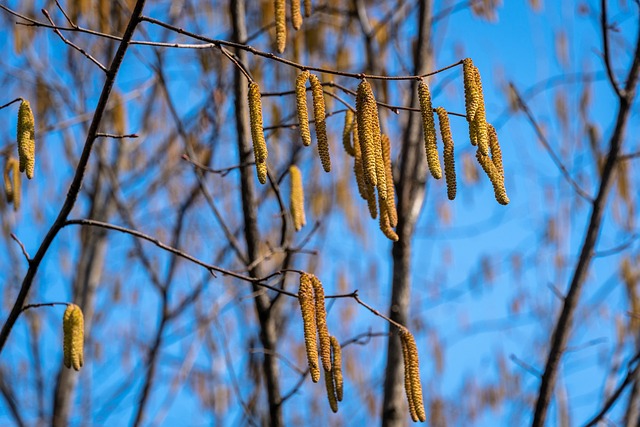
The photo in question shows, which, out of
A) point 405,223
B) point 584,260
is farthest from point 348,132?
point 584,260

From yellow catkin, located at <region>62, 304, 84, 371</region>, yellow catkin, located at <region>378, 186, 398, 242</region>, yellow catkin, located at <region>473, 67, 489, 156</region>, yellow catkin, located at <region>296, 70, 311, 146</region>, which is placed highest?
yellow catkin, located at <region>296, 70, 311, 146</region>

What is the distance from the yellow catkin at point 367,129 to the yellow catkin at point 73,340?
0.60m

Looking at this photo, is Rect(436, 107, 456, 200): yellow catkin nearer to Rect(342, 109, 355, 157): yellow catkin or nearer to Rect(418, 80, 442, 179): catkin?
Rect(418, 80, 442, 179): catkin

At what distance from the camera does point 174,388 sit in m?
3.48

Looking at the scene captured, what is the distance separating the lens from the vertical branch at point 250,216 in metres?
2.29

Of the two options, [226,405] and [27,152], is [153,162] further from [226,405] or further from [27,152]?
[27,152]

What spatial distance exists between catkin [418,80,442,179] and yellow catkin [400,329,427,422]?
35 centimetres

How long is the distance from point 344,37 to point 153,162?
1.26 m

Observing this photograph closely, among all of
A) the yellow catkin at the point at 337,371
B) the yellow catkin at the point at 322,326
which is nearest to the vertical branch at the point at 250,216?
the yellow catkin at the point at 337,371

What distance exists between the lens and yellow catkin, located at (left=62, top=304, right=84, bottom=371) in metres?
1.50

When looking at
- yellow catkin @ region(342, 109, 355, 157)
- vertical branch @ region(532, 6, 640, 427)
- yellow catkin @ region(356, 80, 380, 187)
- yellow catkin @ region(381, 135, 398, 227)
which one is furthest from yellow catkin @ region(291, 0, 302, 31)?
vertical branch @ region(532, 6, 640, 427)

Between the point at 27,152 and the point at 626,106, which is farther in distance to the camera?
the point at 626,106

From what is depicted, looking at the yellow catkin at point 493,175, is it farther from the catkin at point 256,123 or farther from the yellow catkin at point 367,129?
the catkin at point 256,123

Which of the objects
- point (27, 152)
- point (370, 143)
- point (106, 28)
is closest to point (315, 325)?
point (370, 143)
